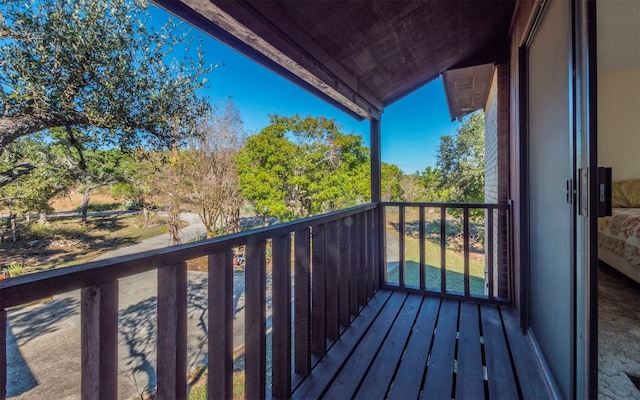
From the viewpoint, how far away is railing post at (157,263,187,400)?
3.22 feet

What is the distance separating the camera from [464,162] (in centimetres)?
744

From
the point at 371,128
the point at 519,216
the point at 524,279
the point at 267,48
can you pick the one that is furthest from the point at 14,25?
the point at 524,279

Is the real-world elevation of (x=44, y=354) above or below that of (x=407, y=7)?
below

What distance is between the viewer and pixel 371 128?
3236 mm

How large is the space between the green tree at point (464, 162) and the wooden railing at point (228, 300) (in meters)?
5.80

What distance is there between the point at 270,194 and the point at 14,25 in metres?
6.54

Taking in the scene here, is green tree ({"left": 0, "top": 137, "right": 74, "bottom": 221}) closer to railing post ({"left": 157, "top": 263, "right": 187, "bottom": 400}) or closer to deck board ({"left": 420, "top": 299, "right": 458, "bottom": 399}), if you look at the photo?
railing post ({"left": 157, "top": 263, "right": 187, "bottom": 400})

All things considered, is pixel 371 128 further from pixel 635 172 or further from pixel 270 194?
pixel 270 194

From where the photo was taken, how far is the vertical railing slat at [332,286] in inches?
82.0

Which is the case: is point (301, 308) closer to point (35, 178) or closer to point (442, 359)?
point (442, 359)

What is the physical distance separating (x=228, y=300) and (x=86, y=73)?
1.28 m

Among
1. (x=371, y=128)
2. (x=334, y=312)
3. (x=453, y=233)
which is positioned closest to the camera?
(x=334, y=312)

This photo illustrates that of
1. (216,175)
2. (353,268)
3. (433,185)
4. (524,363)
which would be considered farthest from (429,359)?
(433,185)

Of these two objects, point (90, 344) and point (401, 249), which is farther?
point (401, 249)
